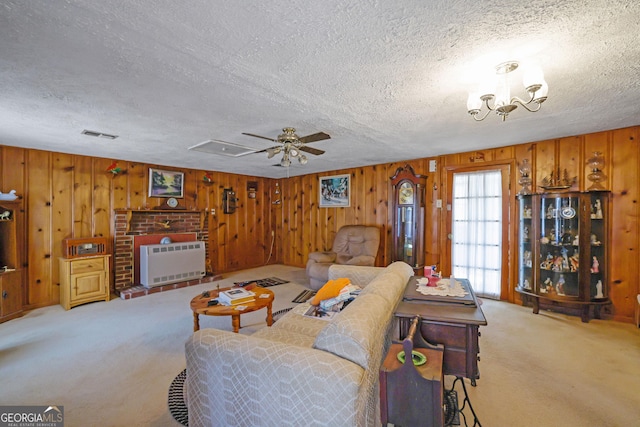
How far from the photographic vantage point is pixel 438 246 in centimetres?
443

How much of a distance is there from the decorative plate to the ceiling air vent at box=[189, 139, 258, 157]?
13.3ft

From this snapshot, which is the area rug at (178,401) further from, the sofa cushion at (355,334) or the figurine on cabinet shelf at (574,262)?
the figurine on cabinet shelf at (574,262)

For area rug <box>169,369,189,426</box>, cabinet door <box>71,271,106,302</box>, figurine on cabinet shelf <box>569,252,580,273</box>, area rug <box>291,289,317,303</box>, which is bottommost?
area rug <box>169,369,189,426</box>

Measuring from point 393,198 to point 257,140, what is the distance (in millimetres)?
2715

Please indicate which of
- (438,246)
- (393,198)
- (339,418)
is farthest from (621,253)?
(339,418)

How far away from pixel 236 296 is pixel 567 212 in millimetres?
4004

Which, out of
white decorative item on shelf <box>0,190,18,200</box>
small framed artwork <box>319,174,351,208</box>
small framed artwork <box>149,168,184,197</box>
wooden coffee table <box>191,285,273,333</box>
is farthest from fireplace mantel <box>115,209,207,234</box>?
wooden coffee table <box>191,285,273,333</box>

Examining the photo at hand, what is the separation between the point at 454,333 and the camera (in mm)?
1373

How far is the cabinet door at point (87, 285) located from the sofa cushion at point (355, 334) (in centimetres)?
413

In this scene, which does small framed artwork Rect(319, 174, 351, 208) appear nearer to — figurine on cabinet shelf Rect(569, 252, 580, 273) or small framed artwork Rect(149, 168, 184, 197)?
small framed artwork Rect(149, 168, 184, 197)

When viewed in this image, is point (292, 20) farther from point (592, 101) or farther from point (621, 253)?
point (621, 253)

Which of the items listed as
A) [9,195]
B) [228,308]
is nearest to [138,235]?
[9,195]

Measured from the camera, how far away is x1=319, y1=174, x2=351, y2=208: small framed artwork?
5.62 m

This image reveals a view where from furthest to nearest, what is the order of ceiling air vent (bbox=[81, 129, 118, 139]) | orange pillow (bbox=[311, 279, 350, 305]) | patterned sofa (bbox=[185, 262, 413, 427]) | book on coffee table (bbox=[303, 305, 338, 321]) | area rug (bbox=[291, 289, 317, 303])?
1. area rug (bbox=[291, 289, 317, 303])
2. ceiling air vent (bbox=[81, 129, 118, 139])
3. orange pillow (bbox=[311, 279, 350, 305])
4. book on coffee table (bbox=[303, 305, 338, 321])
5. patterned sofa (bbox=[185, 262, 413, 427])
